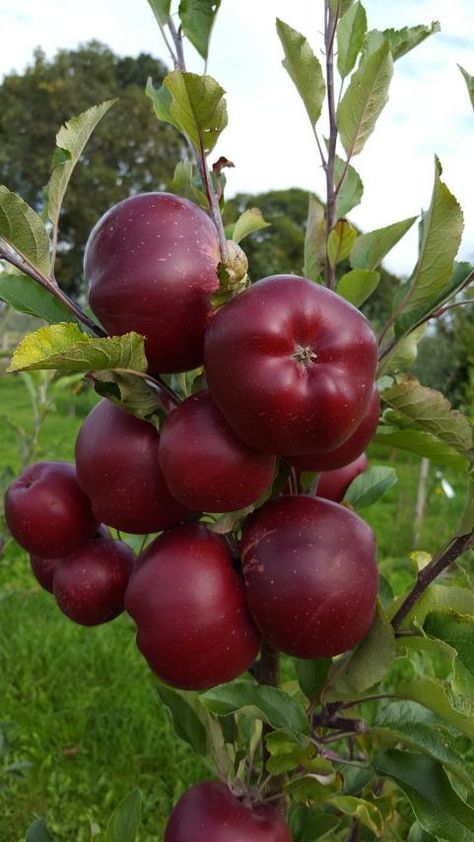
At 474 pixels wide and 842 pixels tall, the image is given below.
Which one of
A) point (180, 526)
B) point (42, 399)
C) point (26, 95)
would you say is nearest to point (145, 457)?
point (180, 526)

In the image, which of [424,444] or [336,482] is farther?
[336,482]

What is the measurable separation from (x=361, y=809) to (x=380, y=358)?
0.43m

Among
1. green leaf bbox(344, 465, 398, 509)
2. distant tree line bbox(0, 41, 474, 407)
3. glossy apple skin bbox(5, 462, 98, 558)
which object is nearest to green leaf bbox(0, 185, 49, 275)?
glossy apple skin bbox(5, 462, 98, 558)

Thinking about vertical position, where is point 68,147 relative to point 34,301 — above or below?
above

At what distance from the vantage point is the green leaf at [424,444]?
802 millimetres

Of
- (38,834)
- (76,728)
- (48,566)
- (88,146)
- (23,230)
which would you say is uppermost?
(23,230)

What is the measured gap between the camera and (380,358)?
0.82m

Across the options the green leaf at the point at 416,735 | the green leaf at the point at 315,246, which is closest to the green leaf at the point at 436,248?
the green leaf at the point at 315,246

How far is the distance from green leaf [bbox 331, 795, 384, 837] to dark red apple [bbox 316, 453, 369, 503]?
330 mm

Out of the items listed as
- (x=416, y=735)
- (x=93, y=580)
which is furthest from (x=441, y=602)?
(x=93, y=580)

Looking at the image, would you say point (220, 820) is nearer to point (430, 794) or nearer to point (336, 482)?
point (430, 794)

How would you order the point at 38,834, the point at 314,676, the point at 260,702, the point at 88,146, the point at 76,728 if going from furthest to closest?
the point at 88,146 < the point at 76,728 < the point at 38,834 < the point at 314,676 < the point at 260,702

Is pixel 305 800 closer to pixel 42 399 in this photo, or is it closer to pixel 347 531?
pixel 347 531

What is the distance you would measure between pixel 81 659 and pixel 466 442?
2.38 meters
